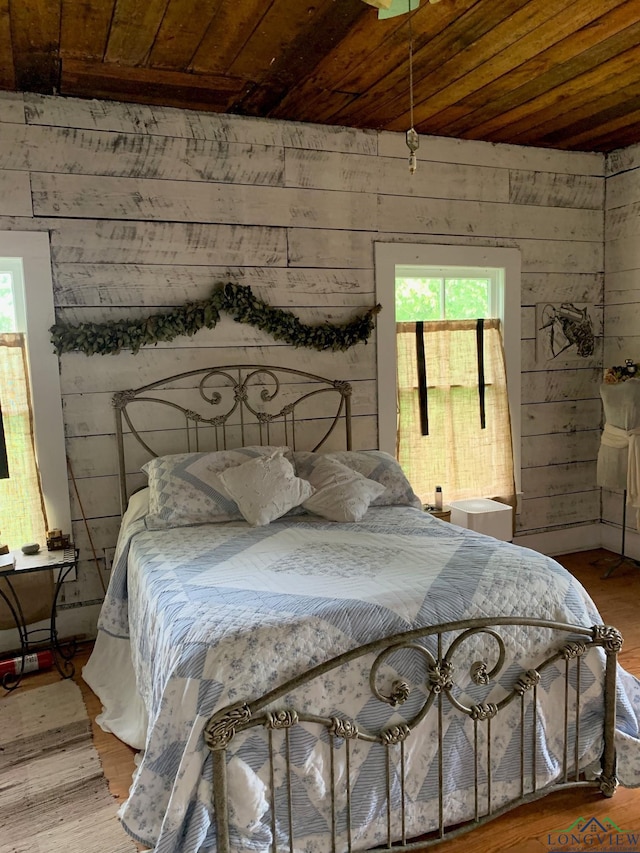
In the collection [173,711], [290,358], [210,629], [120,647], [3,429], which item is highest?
[290,358]

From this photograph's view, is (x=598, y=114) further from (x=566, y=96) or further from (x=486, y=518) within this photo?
(x=486, y=518)

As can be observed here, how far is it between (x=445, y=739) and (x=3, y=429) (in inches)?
95.6

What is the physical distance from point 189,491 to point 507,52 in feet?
7.65

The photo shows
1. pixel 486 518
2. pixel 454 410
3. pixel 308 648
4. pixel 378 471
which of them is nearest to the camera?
pixel 308 648

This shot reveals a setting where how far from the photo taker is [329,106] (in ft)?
11.1

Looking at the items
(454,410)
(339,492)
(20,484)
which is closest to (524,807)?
(339,492)

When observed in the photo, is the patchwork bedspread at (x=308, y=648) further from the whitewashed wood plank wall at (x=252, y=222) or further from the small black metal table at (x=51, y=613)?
the whitewashed wood plank wall at (x=252, y=222)

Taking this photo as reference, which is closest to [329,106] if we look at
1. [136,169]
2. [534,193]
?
[136,169]

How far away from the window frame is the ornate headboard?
0.93ft

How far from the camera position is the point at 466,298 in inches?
164

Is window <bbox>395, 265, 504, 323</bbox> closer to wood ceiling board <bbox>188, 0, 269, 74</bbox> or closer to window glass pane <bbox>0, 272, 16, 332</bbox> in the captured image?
wood ceiling board <bbox>188, 0, 269, 74</bbox>

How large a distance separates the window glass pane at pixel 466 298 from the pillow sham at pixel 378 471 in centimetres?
123

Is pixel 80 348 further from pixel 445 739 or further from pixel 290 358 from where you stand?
pixel 445 739

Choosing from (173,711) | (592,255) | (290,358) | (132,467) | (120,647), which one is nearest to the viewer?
(173,711)
